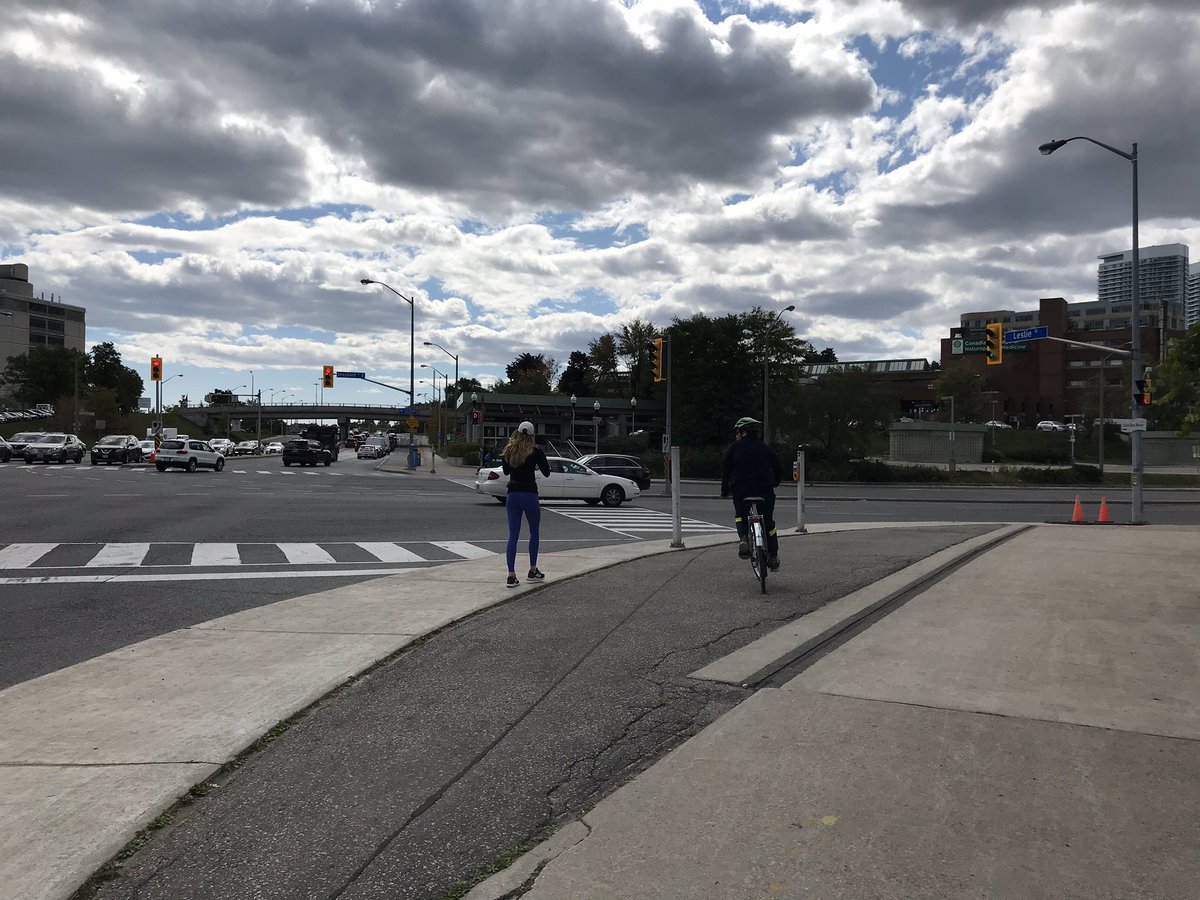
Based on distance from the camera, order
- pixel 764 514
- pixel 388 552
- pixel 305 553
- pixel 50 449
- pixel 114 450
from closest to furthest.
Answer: pixel 764 514
pixel 305 553
pixel 388 552
pixel 50 449
pixel 114 450

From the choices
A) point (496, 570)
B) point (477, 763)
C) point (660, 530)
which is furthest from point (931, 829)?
point (660, 530)

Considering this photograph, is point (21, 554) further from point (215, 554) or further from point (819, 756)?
point (819, 756)

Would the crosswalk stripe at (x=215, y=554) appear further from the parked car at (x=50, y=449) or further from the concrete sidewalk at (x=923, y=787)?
the parked car at (x=50, y=449)

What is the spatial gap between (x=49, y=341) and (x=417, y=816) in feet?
617

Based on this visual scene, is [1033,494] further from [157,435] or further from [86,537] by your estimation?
[157,435]

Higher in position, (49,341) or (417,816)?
(49,341)

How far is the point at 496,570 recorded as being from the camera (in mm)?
11750

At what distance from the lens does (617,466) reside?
3712 centimetres

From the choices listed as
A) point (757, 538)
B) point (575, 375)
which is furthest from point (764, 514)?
point (575, 375)

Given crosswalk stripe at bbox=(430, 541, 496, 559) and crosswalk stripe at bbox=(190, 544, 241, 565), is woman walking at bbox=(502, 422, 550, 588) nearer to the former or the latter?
crosswalk stripe at bbox=(430, 541, 496, 559)

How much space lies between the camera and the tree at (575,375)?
453ft

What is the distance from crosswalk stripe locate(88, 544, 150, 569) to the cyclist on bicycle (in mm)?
8165

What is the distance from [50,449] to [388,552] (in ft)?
150

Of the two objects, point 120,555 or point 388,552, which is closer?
point 120,555
